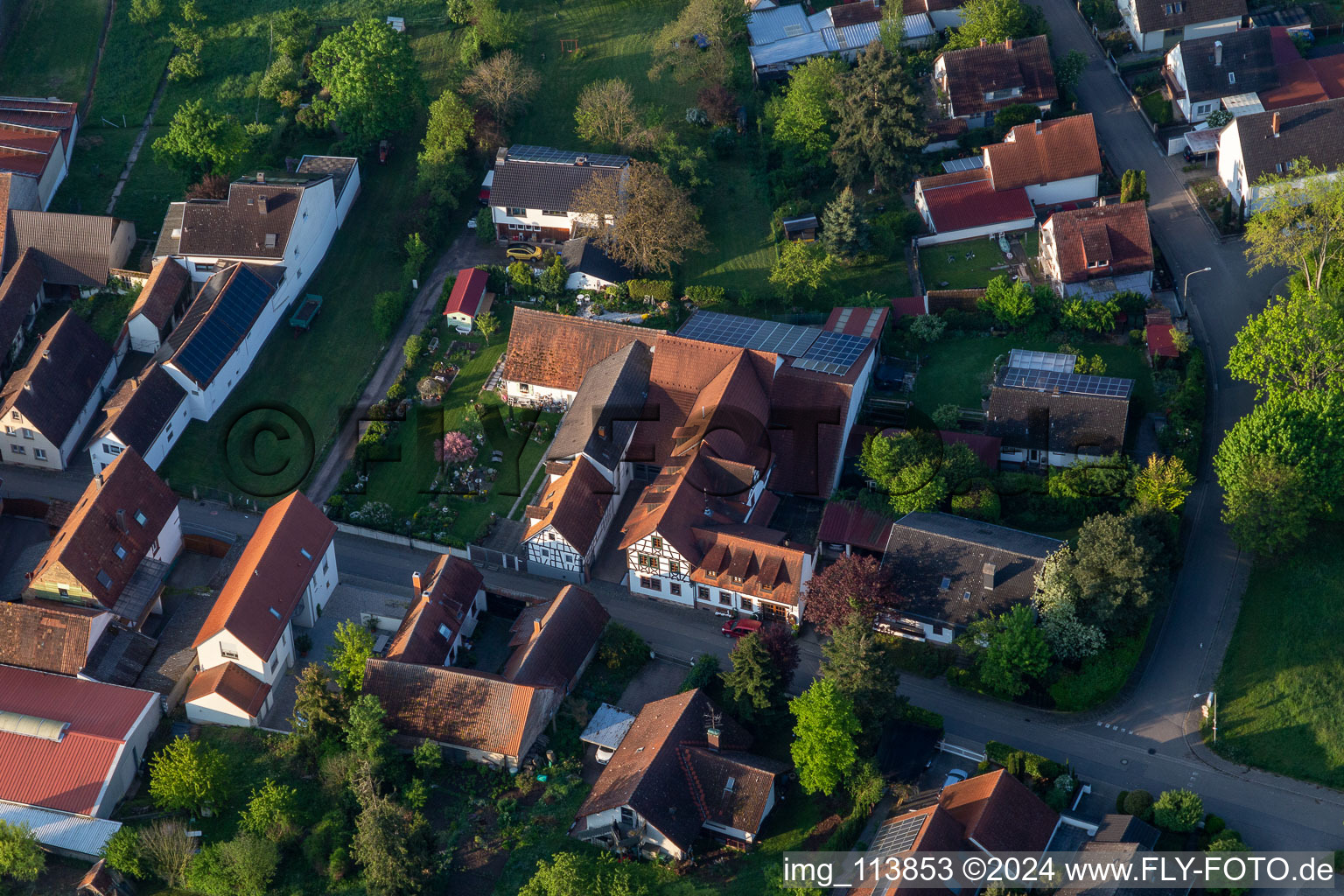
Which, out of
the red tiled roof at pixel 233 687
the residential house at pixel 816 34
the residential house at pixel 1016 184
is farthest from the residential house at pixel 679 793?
the residential house at pixel 816 34

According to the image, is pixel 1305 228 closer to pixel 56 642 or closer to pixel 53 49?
pixel 56 642

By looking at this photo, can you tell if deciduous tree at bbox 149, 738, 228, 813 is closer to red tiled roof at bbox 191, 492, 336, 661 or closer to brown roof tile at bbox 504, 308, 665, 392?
red tiled roof at bbox 191, 492, 336, 661

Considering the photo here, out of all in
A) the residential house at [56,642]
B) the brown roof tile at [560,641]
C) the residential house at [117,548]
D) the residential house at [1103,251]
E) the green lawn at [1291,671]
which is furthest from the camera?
the residential house at [1103,251]

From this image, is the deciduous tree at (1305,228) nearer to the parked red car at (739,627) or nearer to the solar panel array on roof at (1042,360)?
the solar panel array on roof at (1042,360)

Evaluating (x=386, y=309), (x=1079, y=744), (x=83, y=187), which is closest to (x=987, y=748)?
(x=1079, y=744)

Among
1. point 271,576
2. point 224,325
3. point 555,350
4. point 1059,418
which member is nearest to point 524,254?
point 555,350

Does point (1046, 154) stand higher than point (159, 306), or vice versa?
point (159, 306)
